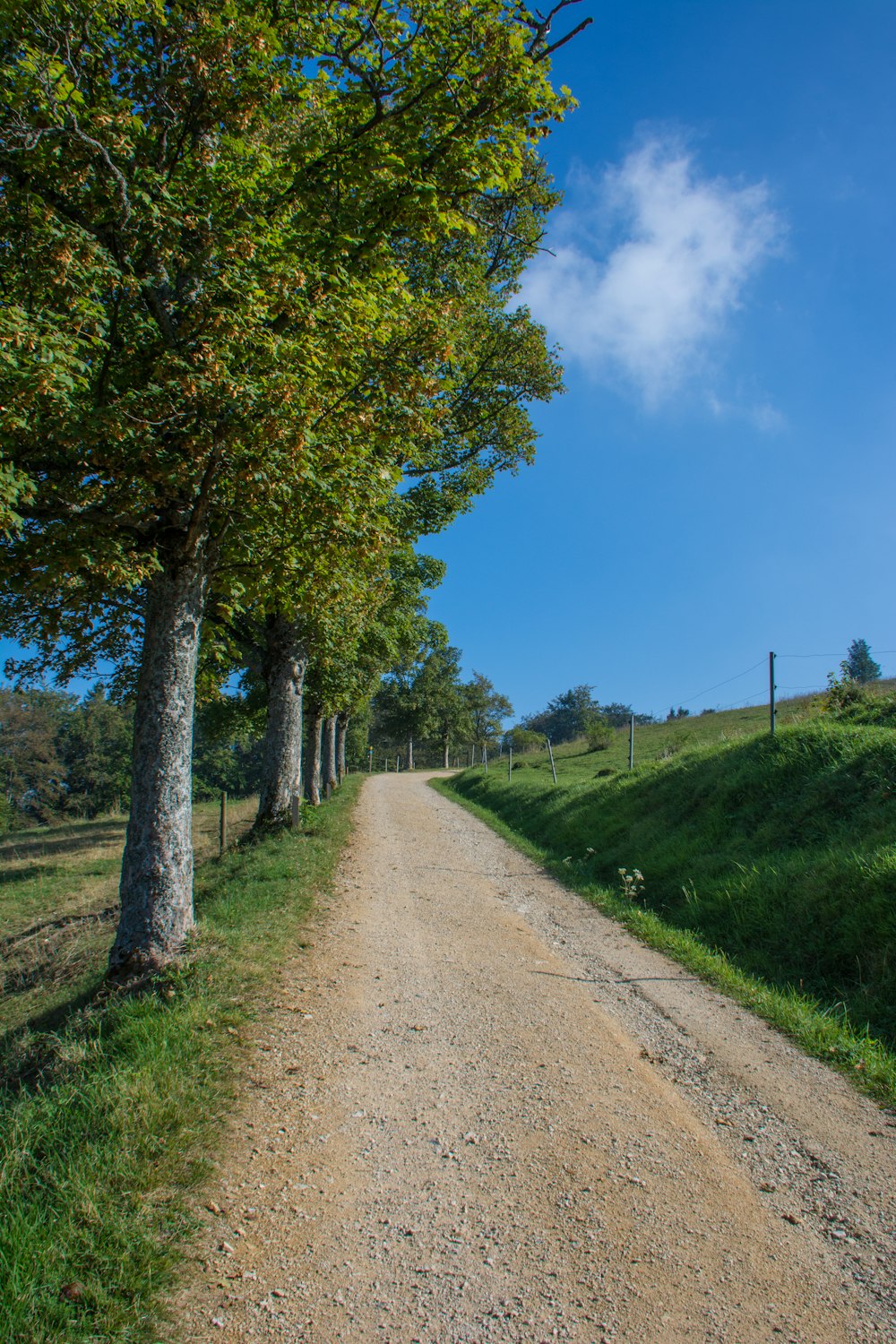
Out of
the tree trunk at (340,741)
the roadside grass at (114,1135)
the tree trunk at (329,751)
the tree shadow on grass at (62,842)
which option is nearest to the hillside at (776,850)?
the roadside grass at (114,1135)

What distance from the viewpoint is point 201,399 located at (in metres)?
5.75

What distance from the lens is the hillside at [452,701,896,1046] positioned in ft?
22.2

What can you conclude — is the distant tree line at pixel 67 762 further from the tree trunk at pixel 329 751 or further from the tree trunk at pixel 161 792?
the tree trunk at pixel 161 792

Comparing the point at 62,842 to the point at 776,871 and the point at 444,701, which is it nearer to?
the point at 776,871

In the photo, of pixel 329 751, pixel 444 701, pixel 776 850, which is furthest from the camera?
pixel 444 701

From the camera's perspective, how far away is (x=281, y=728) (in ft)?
49.4

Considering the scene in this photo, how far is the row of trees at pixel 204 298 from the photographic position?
5582 millimetres

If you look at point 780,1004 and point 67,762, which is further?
point 67,762

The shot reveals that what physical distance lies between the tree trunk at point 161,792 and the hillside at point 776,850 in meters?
5.90

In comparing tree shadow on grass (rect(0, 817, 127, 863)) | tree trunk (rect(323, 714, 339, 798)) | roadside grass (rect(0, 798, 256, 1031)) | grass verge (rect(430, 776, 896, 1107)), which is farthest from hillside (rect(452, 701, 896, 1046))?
tree shadow on grass (rect(0, 817, 127, 863))

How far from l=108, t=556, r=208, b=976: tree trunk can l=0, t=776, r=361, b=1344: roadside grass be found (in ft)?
1.29

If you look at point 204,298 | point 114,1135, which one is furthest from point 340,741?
point 114,1135

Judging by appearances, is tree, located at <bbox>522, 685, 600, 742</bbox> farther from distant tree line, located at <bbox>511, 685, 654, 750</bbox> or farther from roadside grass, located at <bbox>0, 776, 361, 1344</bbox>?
roadside grass, located at <bbox>0, 776, 361, 1344</bbox>

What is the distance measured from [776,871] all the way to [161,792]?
7.06m
